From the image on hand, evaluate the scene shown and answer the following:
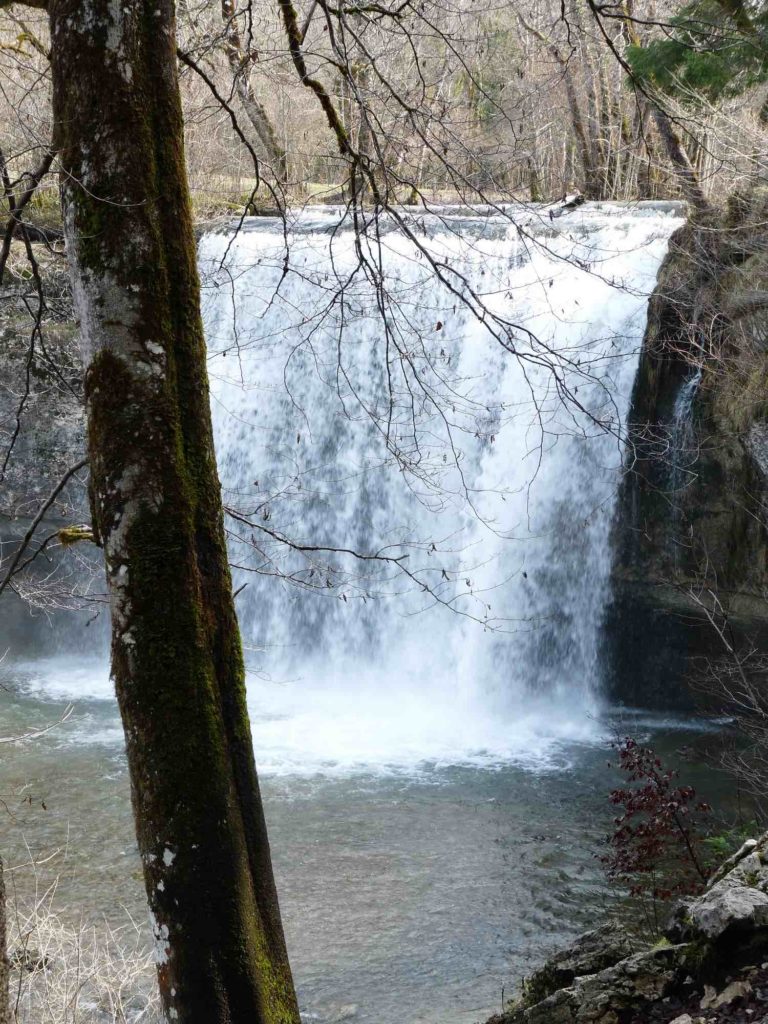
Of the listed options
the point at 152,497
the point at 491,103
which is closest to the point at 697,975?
the point at 152,497

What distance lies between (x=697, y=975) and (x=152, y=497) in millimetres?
2119

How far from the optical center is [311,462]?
12891 millimetres

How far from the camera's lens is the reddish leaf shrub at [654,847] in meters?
6.77

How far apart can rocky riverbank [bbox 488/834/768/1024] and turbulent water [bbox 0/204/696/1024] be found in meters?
3.14

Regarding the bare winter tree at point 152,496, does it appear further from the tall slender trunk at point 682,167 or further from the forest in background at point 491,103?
the tall slender trunk at point 682,167

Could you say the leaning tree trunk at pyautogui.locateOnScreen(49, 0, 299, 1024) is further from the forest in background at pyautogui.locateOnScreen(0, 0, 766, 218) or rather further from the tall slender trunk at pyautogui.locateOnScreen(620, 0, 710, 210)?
the tall slender trunk at pyautogui.locateOnScreen(620, 0, 710, 210)

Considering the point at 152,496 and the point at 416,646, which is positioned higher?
the point at 152,496

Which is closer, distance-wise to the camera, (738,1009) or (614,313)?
(738,1009)

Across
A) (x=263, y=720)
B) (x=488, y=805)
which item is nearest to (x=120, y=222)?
(x=488, y=805)

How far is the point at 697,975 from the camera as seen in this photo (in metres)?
2.97

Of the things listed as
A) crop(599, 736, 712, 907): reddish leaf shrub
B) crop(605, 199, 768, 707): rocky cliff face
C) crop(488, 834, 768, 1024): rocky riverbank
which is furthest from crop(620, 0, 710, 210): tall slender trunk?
crop(488, 834, 768, 1024): rocky riverbank

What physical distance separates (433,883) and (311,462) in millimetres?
6626

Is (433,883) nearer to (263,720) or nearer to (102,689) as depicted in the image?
(263,720)

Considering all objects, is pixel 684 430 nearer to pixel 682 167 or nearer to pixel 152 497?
pixel 682 167
